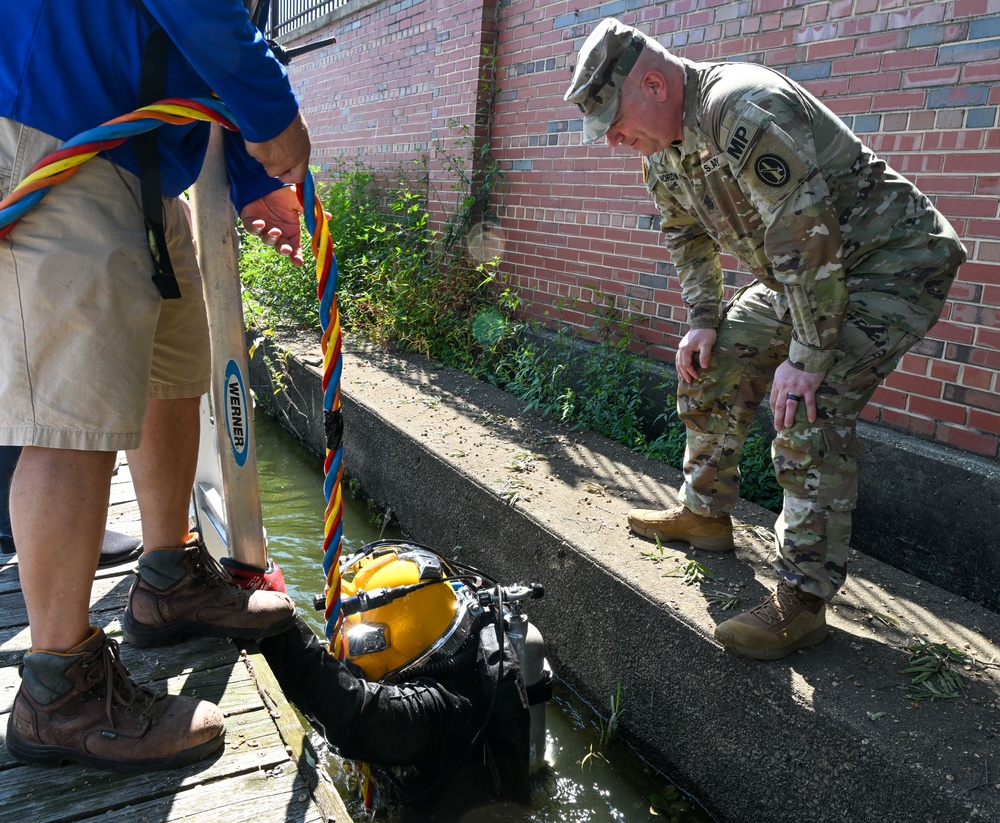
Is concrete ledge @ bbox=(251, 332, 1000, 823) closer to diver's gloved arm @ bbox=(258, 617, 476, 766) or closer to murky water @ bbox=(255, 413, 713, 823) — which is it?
murky water @ bbox=(255, 413, 713, 823)

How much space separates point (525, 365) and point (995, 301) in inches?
113

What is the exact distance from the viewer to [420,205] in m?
7.30

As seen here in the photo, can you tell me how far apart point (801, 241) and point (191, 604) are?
194cm

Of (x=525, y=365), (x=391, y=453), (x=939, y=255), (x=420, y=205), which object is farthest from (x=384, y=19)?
(x=939, y=255)

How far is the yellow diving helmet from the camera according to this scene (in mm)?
2424

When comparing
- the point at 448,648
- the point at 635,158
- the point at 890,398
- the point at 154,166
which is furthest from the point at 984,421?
the point at 154,166

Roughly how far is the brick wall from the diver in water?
2165mm

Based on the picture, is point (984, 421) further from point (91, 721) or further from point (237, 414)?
point (91, 721)

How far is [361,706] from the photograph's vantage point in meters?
2.18

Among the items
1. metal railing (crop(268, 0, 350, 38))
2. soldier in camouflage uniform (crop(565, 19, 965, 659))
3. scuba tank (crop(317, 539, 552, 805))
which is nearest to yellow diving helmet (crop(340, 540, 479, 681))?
scuba tank (crop(317, 539, 552, 805))

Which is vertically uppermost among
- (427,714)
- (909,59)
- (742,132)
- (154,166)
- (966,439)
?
(909,59)

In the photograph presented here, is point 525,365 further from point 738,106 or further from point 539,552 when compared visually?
point 738,106

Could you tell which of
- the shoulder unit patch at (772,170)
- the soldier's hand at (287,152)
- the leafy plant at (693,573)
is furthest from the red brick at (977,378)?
the soldier's hand at (287,152)

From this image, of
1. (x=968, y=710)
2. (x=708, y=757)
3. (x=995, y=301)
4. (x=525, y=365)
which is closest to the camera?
(x=968, y=710)
